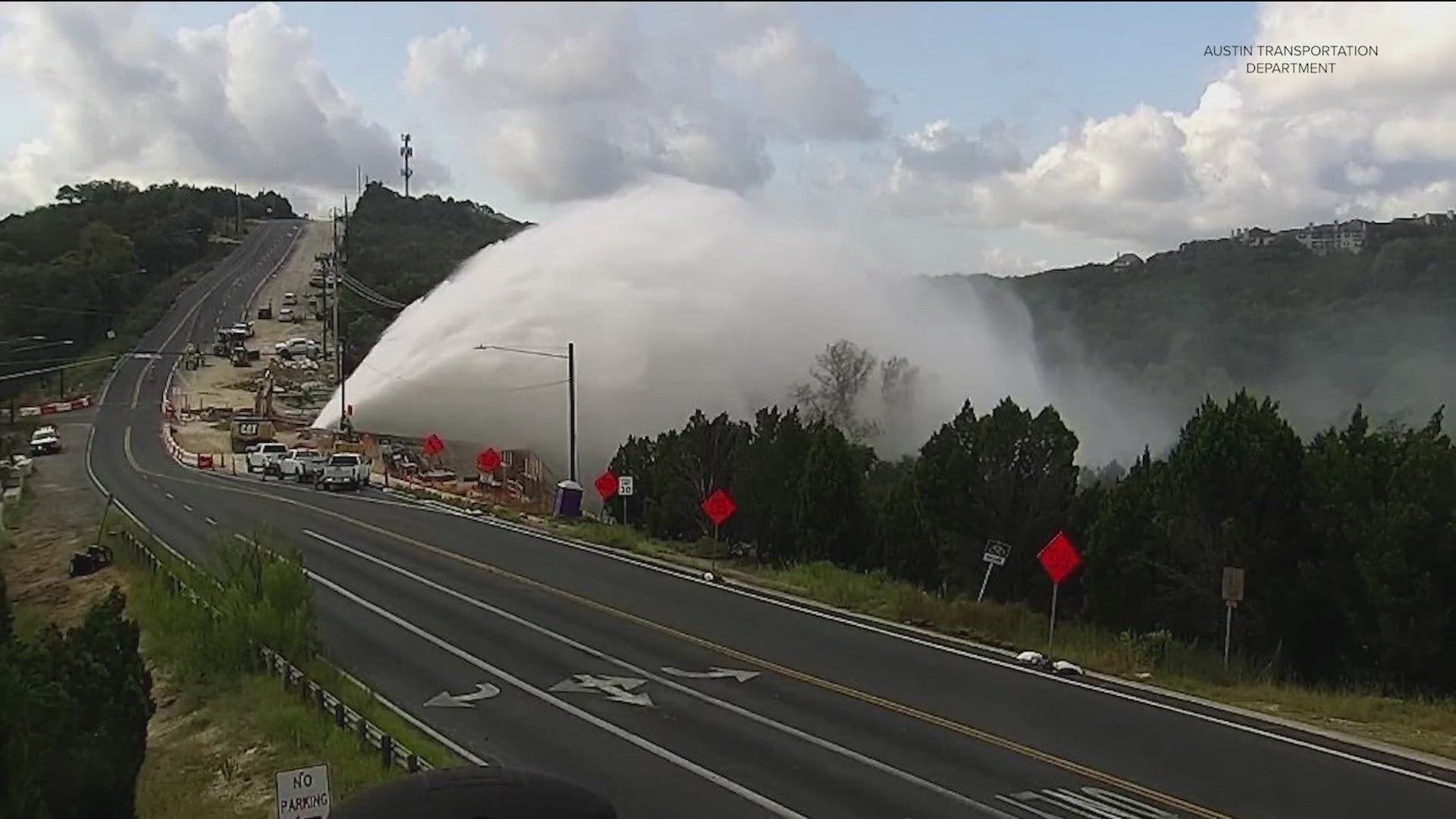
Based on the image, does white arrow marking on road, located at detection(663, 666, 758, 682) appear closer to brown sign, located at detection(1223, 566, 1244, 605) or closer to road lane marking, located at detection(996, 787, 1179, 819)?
road lane marking, located at detection(996, 787, 1179, 819)

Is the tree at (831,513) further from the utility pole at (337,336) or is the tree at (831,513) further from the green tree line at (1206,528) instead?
the utility pole at (337,336)

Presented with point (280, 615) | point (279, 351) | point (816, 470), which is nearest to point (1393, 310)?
point (816, 470)

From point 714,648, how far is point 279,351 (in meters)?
89.0

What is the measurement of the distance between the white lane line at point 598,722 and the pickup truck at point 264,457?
114 ft

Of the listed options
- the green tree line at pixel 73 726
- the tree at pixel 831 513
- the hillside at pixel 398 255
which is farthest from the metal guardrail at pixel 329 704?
the hillside at pixel 398 255

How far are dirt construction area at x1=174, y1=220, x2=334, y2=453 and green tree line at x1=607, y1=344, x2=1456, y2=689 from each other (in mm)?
48679

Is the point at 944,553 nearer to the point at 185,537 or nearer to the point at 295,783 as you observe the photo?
the point at 295,783

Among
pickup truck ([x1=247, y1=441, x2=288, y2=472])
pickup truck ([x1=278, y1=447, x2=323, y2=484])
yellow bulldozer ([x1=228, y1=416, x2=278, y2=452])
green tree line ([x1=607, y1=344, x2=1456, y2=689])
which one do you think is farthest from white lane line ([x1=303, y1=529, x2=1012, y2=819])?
yellow bulldozer ([x1=228, y1=416, x2=278, y2=452])

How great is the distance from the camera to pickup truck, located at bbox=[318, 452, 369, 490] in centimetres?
5050

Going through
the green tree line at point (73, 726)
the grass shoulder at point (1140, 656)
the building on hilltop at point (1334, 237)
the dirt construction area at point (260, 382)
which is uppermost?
the building on hilltop at point (1334, 237)

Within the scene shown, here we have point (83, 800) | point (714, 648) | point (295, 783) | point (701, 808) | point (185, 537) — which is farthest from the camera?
point (185, 537)

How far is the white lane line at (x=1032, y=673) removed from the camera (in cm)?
1314

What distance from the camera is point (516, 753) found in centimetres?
1434

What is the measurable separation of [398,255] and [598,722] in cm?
13708
